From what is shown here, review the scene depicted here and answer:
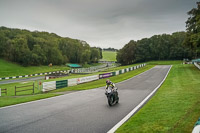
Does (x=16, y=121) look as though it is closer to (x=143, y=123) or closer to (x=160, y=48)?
(x=143, y=123)

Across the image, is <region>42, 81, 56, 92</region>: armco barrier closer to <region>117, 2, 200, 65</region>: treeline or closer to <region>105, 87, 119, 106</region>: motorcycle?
<region>105, 87, 119, 106</region>: motorcycle

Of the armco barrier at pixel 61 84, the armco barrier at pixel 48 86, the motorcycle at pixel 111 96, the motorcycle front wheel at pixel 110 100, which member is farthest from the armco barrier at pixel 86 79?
the motorcycle front wheel at pixel 110 100

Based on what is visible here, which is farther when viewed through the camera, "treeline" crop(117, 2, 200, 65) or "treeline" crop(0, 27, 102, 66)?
"treeline" crop(117, 2, 200, 65)

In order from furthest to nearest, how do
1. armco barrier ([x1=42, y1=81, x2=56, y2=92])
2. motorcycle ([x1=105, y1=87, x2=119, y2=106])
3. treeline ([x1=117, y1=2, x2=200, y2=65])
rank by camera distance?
1. treeline ([x1=117, y1=2, x2=200, y2=65])
2. armco barrier ([x1=42, y1=81, x2=56, y2=92])
3. motorcycle ([x1=105, y1=87, x2=119, y2=106])

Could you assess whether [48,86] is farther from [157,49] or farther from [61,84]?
[157,49]

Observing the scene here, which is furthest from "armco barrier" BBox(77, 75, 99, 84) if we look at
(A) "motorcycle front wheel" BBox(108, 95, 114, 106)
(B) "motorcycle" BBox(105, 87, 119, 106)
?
(A) "motorcycle front wheel" BBox(108, 95, 114, 106)

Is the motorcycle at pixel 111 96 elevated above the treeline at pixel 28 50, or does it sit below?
below

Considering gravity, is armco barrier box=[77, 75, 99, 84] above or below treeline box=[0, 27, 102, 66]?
below

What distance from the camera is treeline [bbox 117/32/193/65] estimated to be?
90.7 meters

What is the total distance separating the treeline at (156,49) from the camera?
90688mm

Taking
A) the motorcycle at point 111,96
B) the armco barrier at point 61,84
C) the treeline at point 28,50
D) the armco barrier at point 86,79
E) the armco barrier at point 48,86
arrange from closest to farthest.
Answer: the motorcycle at point 111,96 < the armco barrier at point 48,86 < the armco barrier at point 61,84 < the armco barrier at point 86,79 < the treeline at point 28,50

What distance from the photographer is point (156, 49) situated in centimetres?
9412

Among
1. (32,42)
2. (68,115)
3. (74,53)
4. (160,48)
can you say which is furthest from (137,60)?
(68,115)

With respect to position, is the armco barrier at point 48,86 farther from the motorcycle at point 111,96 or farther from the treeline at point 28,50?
the treeline at point 28,50
